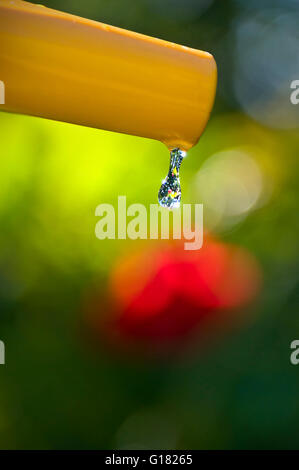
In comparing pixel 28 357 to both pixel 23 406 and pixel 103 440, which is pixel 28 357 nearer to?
pixel 23 406

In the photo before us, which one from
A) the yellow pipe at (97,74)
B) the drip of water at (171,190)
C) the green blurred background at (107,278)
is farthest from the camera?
the green blurred background at (107,278)

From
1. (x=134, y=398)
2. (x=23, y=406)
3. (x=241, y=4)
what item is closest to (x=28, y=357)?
(x=23, y=406)

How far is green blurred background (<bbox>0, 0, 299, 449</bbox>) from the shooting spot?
1.27 meters

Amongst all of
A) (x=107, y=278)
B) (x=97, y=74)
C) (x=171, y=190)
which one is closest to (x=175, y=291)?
(x=107, y=278)

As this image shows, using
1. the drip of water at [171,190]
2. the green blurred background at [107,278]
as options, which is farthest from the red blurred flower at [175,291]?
the drip of water at [171,190]

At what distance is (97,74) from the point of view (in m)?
0.19

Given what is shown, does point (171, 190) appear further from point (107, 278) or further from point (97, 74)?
point (107, 278)

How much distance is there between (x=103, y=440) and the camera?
4.33 ft

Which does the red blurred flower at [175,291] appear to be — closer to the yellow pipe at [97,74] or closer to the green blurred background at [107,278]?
the green blurred background at [107,278]

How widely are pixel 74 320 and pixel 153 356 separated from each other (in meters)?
0.23

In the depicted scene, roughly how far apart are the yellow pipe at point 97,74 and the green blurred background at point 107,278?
1.09 meters

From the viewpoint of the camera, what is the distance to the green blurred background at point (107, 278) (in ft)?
4.17

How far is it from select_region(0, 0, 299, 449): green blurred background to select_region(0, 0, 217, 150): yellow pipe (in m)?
1.09

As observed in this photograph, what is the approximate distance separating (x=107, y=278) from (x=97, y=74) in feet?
3.73
